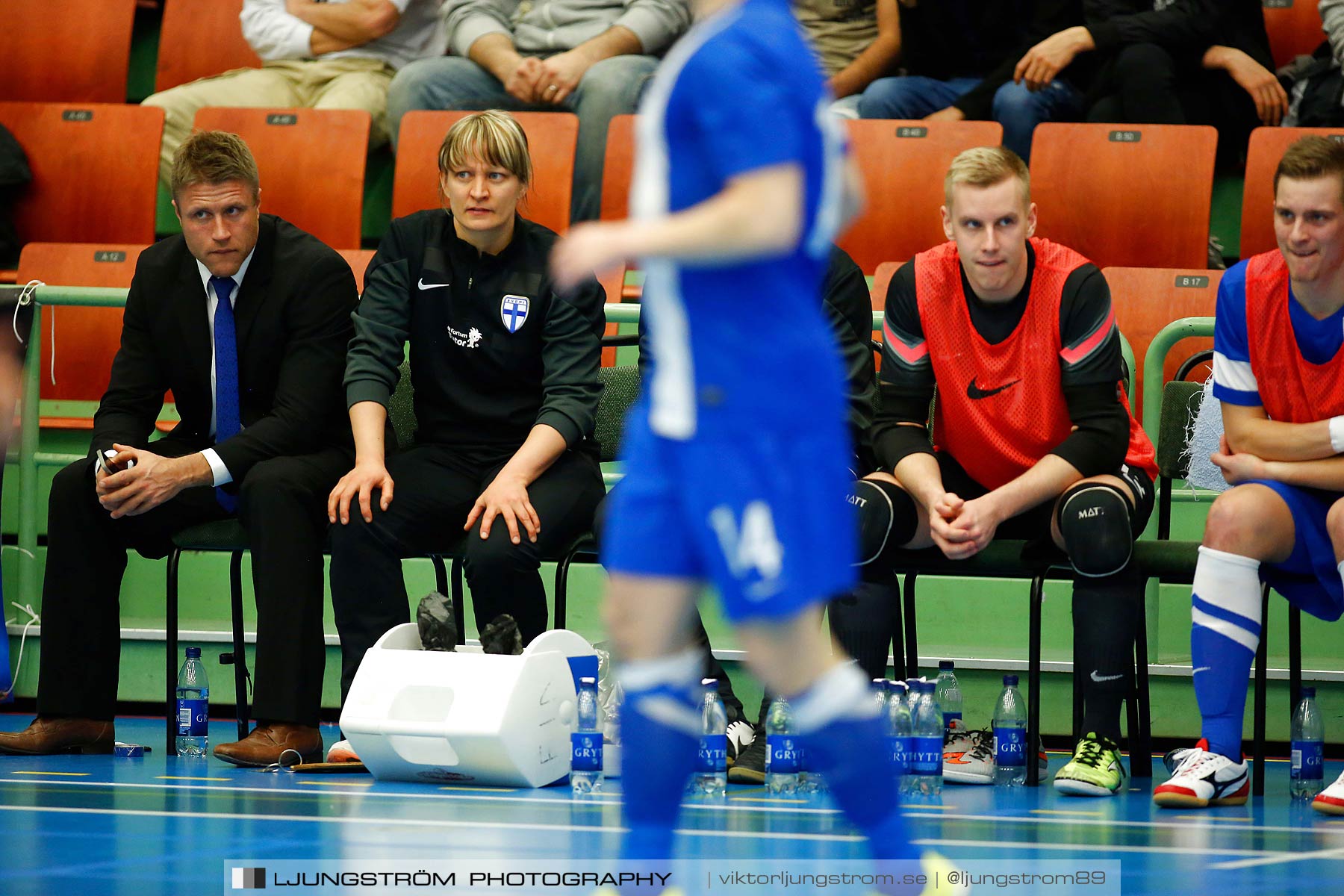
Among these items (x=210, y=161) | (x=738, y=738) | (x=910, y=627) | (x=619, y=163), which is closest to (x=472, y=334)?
(x=210, y=161)

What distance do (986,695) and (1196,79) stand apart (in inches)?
101

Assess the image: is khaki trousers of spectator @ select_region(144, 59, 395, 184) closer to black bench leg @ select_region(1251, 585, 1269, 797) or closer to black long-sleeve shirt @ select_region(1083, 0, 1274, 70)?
black long-sleeve shirt @ select_region(1083, 0, 1274, 70)

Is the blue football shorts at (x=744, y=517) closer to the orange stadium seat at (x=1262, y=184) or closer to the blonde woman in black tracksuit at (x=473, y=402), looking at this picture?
the blonde woman in black tracksuit at (x=473, y=402)

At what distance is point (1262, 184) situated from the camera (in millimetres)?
5320

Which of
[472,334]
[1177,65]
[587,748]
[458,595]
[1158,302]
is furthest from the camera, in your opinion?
[1177,65]

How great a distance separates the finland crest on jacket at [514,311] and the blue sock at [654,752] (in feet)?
7.27

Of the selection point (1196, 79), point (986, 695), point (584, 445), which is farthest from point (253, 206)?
point (1196, 79)

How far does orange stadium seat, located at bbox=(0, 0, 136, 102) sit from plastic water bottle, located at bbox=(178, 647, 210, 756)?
3504 millimetres

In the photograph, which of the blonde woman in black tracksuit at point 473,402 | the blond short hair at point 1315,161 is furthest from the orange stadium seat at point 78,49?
the blond short hair at point 1315,161

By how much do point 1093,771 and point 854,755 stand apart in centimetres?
170

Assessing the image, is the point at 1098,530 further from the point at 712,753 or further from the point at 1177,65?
the point at 1177,65

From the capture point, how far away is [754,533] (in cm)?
200

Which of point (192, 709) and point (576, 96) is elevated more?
point (576, 96)

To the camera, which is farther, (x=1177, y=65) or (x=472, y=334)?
(x=1177, y=65)
